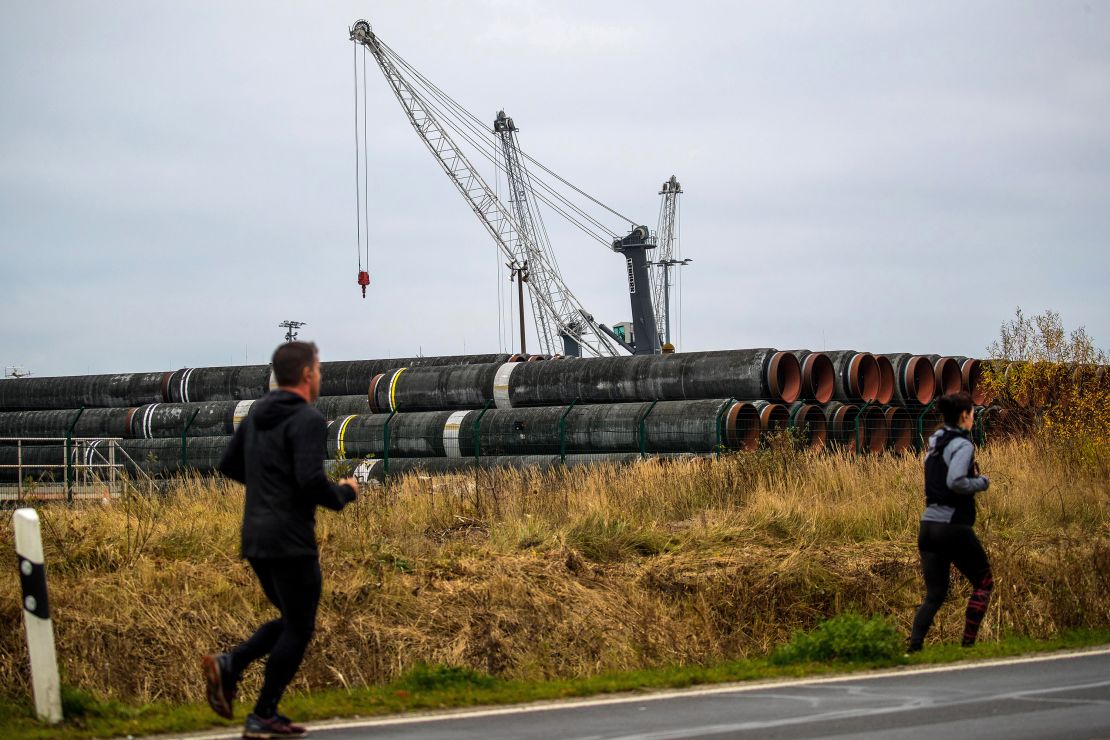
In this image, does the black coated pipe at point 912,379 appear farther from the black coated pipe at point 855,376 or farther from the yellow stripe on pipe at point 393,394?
the yellow stripe on pipe at point 393,394

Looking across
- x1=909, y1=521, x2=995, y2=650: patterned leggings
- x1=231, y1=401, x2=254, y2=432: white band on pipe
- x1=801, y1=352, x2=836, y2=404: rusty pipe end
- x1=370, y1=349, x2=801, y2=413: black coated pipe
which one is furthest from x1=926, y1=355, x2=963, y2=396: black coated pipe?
x1=909, y1=521, x2=995, y2=650: patterned leggings

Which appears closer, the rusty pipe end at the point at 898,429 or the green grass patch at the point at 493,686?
the green grass patch at the point at 493,686

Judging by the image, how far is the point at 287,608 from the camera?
616 centimetres

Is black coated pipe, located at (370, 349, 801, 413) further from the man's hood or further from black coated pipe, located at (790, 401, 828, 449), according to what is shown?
the man's hood

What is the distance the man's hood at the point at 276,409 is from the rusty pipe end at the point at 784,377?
57.1 ft

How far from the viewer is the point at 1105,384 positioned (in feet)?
77.4

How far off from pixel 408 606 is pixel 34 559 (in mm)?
4684

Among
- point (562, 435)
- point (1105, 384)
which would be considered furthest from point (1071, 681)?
point (1105, 384)

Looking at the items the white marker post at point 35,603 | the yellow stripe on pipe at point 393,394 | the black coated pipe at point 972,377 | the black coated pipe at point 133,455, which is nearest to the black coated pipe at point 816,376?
the black coated pipe at point 972,377

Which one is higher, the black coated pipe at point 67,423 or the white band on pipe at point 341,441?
the black coated pipe at point 67,423

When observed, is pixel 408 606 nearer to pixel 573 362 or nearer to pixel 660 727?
pixel 660 727

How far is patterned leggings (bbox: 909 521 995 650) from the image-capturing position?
8.74m

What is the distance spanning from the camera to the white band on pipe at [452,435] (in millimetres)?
24672

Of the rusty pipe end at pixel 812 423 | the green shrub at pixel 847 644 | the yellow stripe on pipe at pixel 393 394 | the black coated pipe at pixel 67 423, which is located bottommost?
the green shrub at pixel 847 644
